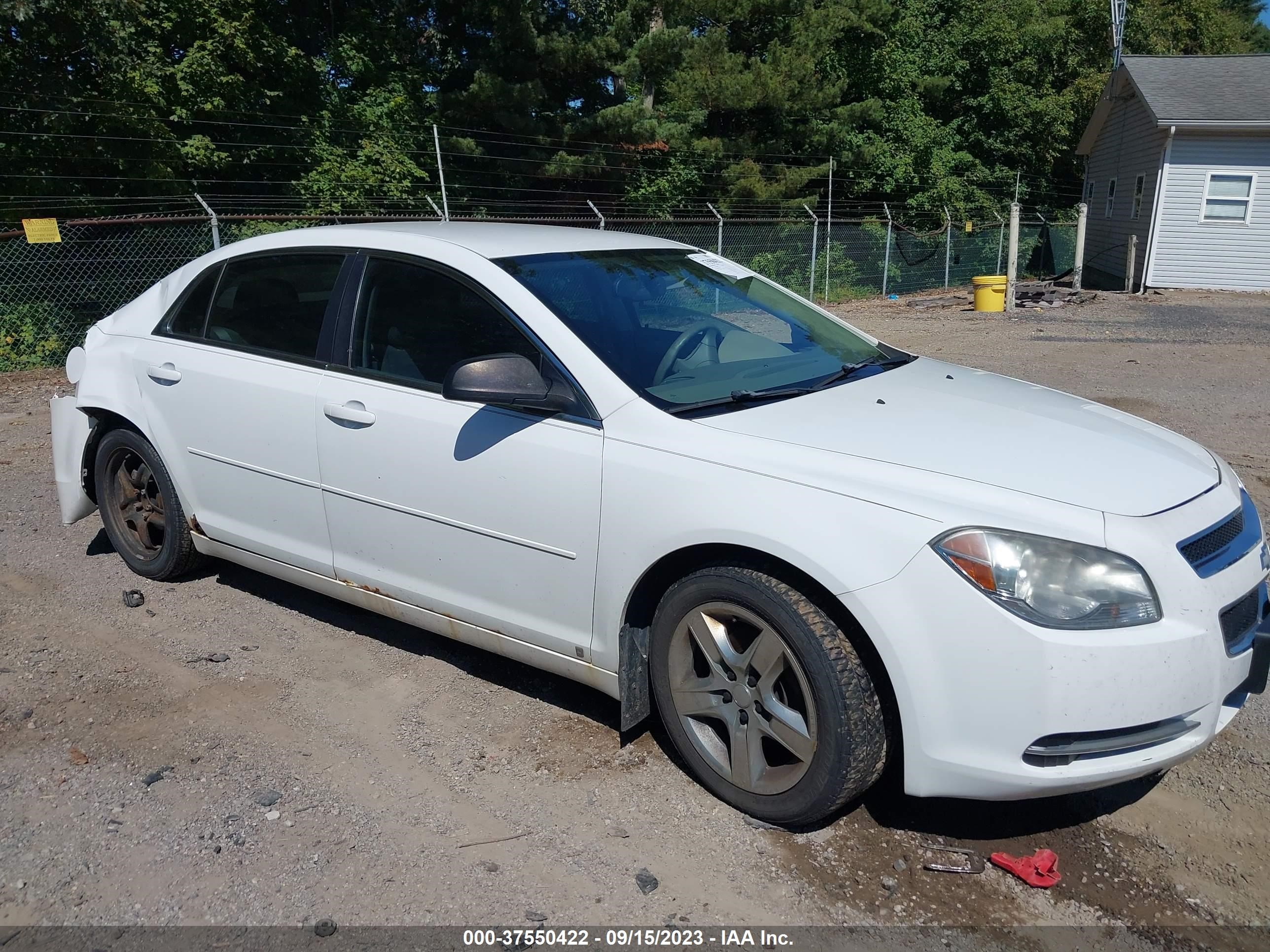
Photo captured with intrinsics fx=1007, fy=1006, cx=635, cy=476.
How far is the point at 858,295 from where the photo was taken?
22516mm

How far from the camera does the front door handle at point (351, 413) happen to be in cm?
366

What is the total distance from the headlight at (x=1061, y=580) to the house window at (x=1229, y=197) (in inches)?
950

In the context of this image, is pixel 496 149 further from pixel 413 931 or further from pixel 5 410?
pixel 413 931

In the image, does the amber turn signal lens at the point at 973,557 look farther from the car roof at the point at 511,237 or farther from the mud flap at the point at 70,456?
the mud flap at the point at 70,456

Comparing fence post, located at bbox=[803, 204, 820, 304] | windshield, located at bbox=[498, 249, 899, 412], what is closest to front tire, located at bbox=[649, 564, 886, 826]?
windshield, located at bbox=[498, 249, 899, 412]

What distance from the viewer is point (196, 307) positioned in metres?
4.49

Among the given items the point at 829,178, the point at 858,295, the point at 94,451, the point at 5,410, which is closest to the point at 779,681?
the point at 94,451

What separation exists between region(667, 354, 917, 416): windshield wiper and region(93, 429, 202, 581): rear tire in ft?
8.53

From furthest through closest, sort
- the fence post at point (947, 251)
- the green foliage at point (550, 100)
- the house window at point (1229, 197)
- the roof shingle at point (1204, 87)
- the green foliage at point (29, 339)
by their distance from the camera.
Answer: the fence post at point (947, 251) < the house window at point (1229, 197) < the roof shingle at point (1204, 87) < the green foliage at point (550, 100) < the green foliage at point (29, 339)

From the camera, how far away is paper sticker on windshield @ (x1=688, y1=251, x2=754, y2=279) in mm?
4352

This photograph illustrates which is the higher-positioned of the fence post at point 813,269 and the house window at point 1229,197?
the house window at point 1229,197

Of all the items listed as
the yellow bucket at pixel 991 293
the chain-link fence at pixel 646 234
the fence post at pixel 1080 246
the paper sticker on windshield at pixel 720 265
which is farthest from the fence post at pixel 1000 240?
the paper sticker on windshield at pixel 720 265

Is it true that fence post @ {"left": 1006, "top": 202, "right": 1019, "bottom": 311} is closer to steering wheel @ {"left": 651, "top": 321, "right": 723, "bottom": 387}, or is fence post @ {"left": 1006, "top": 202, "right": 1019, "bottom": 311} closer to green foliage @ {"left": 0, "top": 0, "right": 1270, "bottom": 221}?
green foliage @ {"left": 0, "top": 0, "right": 1270, "bottom": 221}

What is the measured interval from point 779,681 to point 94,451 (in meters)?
3.70
